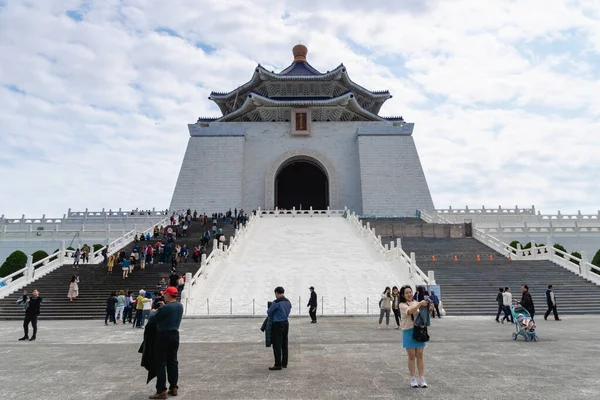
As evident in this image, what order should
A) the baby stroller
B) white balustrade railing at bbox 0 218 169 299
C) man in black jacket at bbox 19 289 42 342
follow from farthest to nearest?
white balustrade railing at bbox 0 218 169 299, man in black jacket at bbox 19 289 42 342, the baby stroller

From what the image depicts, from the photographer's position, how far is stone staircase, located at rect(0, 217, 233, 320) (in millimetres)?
13009

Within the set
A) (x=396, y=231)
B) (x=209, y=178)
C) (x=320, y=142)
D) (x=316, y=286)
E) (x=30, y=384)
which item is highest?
(x=320, y=142)

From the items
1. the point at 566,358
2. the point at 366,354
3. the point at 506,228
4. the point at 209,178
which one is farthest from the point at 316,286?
the point at 209,178

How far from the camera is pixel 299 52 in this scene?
131 feet

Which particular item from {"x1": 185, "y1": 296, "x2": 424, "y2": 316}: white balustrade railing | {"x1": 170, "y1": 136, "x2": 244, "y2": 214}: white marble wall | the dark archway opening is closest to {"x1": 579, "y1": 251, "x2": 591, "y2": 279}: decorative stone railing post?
{"x1": 185, "y1": 296, "x2": 424, "y2": 316}: white balustrade railing

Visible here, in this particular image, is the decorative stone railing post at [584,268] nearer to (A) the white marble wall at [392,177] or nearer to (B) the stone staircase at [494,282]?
(B) the stone staircase at [494,282]

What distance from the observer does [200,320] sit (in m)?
11.5

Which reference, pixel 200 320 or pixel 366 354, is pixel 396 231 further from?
pixel 366 354

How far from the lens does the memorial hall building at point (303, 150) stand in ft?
108

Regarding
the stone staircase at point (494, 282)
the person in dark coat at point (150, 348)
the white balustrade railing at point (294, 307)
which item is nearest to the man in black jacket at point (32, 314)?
the white balustrade railing at point (294, 307)

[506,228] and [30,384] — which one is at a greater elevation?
[506,228]

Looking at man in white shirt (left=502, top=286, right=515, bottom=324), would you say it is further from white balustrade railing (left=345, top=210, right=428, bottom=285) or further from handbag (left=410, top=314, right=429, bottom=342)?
handbag (left=410, top=314, right=429, bottom=342)

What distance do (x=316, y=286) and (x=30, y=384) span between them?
33.1 feet

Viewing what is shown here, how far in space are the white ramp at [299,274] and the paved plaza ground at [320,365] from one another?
3532 mm
